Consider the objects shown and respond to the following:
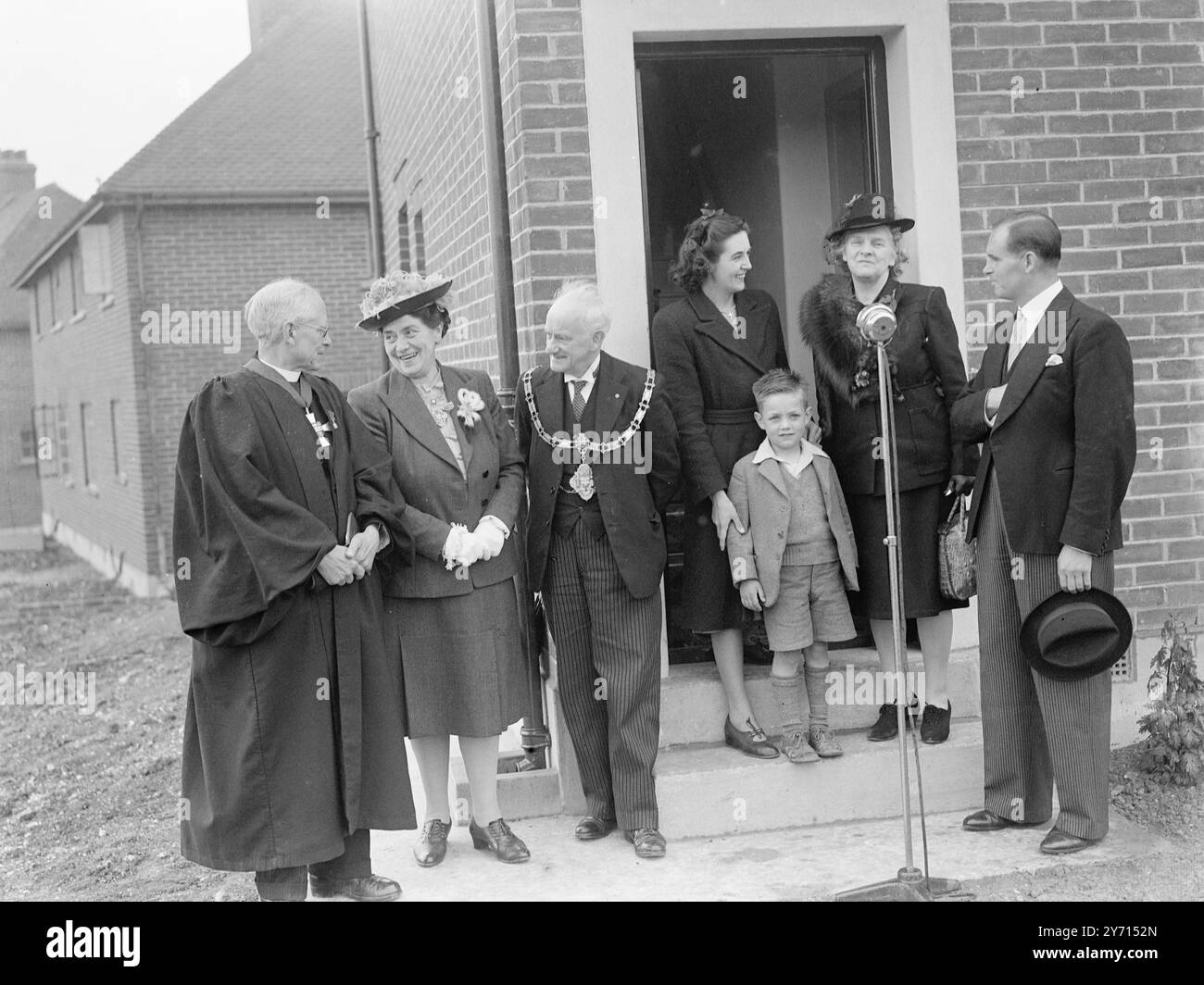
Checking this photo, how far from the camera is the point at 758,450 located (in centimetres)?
491

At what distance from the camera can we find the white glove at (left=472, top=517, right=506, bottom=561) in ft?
14.6

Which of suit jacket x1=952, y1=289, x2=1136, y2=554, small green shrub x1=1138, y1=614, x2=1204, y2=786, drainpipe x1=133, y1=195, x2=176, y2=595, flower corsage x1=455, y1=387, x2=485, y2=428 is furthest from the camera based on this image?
drainpipe x1=133, y1=195, x2=176, y2=595

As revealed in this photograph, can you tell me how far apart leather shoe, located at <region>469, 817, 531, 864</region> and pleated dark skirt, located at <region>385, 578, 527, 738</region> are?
1.37 feet

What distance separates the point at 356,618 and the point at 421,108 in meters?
5.35

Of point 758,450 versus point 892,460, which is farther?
point 758,450

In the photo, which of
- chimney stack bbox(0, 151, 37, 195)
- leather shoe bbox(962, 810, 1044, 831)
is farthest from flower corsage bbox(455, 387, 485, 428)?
chimney stack bbox(0, 151, 37, 195)

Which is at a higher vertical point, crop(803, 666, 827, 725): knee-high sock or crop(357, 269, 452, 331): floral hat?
crop(357, 269, 452, 331): floral hat

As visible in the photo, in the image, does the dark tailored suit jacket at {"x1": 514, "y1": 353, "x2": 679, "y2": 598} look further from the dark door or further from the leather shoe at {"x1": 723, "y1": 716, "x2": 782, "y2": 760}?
the dark door

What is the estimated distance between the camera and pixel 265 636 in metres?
4.10

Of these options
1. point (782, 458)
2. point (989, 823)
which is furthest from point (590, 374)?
point (989, 823)

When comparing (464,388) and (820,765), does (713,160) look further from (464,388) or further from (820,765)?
(820,765)

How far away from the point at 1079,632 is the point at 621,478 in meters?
1.73
